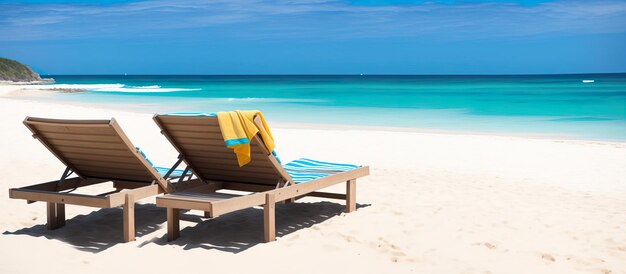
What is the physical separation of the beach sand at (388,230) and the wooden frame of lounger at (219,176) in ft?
0.74

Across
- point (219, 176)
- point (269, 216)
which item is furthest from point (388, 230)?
point (219, 176)

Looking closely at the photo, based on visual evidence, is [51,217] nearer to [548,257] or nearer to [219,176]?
[219,176]

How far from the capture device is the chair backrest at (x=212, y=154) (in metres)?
4.50

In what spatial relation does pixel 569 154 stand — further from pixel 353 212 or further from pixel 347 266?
pixel 347 266

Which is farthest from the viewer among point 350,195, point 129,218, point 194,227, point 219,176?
point 350,195

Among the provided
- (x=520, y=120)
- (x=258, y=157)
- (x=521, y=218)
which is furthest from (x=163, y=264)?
(x=520, y=120)

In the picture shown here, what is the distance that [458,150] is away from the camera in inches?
380

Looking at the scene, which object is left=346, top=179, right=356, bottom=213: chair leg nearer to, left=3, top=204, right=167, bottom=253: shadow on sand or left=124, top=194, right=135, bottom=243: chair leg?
left=3, top=204, right=167, bottom=253: shadow on sand

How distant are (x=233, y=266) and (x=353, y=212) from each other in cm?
168

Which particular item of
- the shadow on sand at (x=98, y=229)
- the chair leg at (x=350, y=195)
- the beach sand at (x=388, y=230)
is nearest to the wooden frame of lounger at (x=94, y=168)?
the shadow on sand at (x=98, y=229)

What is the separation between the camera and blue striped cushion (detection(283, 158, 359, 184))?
199 inches

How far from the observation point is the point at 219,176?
5016 millimetres

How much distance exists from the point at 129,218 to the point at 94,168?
0.66 metres

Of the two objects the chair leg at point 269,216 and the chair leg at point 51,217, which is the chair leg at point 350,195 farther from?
the chair leg at point 51,217
